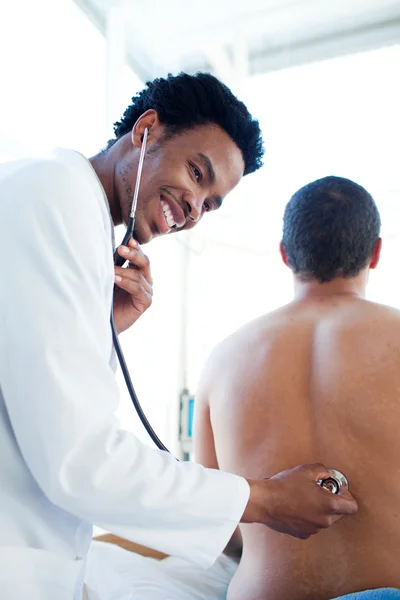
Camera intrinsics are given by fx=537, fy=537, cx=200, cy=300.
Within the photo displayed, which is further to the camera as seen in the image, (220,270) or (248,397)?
(220,270)

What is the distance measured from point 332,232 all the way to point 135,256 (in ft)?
1.53

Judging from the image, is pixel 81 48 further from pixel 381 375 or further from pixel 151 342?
pixel 381 375

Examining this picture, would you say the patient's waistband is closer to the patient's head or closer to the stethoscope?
the stethoscope

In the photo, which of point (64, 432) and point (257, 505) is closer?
point (64, 432)

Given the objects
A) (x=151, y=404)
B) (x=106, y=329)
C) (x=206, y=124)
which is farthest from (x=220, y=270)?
(x=106, y=329)

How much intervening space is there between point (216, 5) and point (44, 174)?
6.85 feet

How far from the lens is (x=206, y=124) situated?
1146 millimetres

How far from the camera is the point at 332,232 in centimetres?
125

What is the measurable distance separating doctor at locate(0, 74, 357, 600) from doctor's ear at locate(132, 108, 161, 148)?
245 millimetres

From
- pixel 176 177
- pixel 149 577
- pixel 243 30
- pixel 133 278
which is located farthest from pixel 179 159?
pixel 243 30

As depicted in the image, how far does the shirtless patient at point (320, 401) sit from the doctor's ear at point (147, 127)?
389 millimetres

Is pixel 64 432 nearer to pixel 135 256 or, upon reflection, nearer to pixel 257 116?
pixel 135 256

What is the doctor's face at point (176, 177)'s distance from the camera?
1.10 m

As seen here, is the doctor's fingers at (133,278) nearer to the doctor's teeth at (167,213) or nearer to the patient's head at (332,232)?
the doctor's teeth at (167,213)
